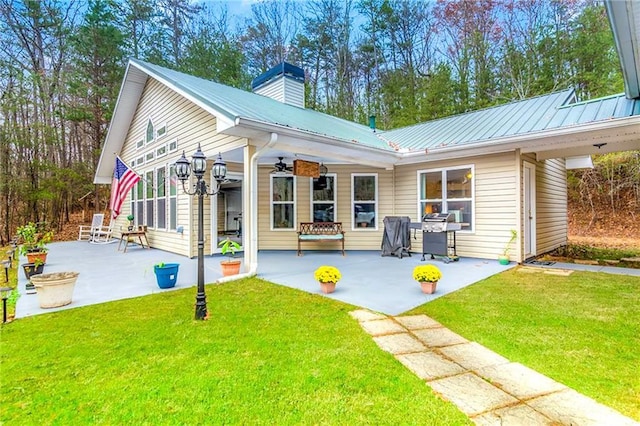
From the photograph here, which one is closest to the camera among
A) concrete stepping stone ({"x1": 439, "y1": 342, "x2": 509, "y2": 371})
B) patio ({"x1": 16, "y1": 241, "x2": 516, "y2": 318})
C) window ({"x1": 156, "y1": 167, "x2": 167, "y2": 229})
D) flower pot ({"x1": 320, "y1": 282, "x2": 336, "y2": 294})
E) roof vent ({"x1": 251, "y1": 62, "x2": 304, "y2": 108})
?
concrete stepping stone ({"x1": 439, "y1": 342, "x2": 509, "y2": 371})

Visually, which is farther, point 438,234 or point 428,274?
point 438,234

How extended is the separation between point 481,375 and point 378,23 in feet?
53.9

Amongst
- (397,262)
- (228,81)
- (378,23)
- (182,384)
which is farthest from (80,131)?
(182,384)

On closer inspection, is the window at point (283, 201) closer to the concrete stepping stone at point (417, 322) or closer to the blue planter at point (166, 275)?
the blue planter at point (166, 275)

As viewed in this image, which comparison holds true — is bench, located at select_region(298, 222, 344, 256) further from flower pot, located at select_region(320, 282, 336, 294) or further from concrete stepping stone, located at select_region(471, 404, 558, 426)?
concrete stepping stone, located at select_region(471, 404, 558, 426)

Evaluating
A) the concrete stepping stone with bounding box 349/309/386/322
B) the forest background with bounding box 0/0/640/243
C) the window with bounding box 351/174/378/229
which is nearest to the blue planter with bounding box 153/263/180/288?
the concrete stepping stone with bounding box 349/309/386/322

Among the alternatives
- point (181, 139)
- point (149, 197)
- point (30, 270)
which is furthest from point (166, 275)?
point (149, 197)

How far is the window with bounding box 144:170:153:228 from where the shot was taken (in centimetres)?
961

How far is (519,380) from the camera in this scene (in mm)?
Result: 2211

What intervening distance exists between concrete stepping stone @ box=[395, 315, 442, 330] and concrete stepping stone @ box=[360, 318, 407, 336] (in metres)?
0.09

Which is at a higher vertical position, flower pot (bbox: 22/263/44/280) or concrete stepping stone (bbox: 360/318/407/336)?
flower pot (bbox: 22/263/44/280)

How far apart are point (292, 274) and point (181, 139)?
460 centimetres

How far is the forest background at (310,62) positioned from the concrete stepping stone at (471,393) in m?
12.6

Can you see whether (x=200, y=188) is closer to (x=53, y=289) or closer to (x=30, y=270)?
Answer: (x=53, y=289)
